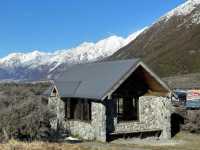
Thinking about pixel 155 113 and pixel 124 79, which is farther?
pixel 155 113

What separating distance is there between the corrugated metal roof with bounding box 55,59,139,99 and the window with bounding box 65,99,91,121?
2.92 ft

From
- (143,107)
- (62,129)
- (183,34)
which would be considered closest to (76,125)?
(62,129)

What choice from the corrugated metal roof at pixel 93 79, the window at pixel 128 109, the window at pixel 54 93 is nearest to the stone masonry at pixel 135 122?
the window at pixel 128 109

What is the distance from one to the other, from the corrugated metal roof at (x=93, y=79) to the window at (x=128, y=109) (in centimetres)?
207

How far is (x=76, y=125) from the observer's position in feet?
103

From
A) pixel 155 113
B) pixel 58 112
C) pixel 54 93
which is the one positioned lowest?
pixel 155 113

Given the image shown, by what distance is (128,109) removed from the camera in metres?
30.4

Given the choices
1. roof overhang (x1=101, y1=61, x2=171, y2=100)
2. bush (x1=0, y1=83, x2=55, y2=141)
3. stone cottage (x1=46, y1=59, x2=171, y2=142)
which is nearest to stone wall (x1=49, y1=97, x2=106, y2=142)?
stone cottage (x1=46, y1=59, x2=171, y2=142)

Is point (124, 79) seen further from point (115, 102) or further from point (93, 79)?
point (93, 79)

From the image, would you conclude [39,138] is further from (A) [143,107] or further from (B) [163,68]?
(B) [163,68]

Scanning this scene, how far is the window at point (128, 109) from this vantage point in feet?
→ 98.3

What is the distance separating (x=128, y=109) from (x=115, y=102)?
1.94 metres

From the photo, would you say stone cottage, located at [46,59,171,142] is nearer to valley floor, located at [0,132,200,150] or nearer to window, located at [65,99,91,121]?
window, located at [65,99,91,121]

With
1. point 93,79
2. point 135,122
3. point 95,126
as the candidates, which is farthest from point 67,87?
point 135,122
